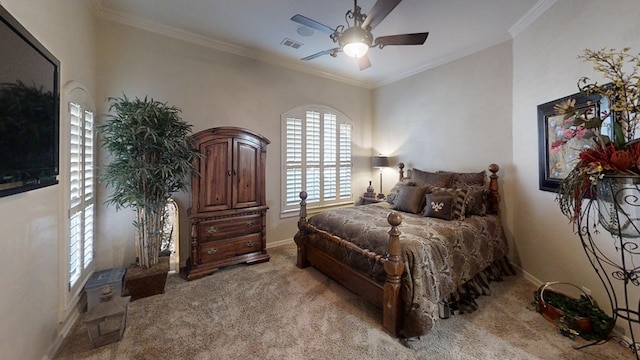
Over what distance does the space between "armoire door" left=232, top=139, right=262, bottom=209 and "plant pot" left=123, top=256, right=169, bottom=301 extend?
109 centimetres

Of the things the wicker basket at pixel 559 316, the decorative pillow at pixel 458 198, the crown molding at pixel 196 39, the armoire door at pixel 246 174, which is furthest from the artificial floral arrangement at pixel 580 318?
the crown molding at pixel 196 39

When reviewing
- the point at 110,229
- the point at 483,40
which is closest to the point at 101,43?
the point at 110,229

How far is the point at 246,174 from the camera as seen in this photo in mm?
3361

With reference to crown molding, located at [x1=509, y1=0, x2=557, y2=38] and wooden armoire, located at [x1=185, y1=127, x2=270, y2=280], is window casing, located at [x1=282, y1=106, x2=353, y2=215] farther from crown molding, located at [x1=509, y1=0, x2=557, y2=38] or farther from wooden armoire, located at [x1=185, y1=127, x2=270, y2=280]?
crown molding, located at [x1=509, y1=0, x2=557, y2=38]

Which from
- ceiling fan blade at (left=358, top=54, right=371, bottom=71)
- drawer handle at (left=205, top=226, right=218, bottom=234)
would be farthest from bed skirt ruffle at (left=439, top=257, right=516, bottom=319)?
drawer handle at (left=205, top=226, right=218, bottom=234)

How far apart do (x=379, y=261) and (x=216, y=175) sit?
2.22 metres

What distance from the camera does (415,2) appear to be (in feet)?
8.45

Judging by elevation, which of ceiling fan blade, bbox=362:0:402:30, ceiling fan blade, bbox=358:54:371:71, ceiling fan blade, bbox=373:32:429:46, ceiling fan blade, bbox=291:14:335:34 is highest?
ceiling fan blade, bbox=291:14:335:34

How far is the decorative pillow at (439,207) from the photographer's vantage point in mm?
2920

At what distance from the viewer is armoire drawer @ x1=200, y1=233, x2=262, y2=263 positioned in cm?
308

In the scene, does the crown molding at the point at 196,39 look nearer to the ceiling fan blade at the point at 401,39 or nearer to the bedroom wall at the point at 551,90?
the ceiling fan blade at the point at 401,39

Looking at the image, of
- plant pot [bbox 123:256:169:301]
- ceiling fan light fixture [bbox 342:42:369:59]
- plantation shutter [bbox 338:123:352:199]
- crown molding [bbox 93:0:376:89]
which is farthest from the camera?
plantation shutter [bbox 338:123:352:199]

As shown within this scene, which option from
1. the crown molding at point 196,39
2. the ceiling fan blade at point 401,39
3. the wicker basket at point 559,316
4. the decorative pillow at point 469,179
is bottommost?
the wicker basket at point 559,316

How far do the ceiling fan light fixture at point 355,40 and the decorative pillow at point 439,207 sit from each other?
1.91 meters
